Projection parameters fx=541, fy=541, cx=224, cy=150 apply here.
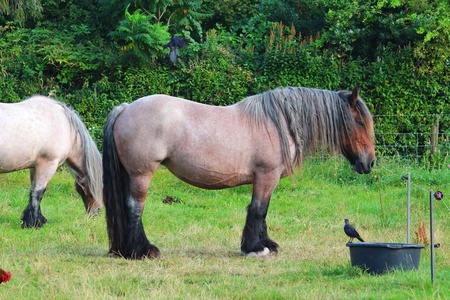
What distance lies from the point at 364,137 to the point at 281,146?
35.8 inches

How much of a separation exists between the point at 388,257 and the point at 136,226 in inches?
94.9

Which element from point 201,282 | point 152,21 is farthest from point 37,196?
point 152,21

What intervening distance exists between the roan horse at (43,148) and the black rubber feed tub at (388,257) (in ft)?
14.2

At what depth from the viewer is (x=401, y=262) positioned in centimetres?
438

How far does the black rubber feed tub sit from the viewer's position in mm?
4375

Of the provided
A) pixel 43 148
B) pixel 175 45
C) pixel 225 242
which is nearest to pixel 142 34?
pixel 175 45

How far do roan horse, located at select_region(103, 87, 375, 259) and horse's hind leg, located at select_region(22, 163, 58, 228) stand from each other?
2138mm

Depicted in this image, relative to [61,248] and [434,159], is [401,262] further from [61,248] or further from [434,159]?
[434,159]

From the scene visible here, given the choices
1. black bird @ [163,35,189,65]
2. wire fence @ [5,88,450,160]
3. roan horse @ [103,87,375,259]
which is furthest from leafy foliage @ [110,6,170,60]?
roan horse @ [103,87,375,259]

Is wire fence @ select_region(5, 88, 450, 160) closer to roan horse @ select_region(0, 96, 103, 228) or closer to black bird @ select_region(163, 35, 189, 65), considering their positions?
black bird @ select_region(163, 35, 189, 65)

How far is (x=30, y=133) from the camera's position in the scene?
699 centimetres

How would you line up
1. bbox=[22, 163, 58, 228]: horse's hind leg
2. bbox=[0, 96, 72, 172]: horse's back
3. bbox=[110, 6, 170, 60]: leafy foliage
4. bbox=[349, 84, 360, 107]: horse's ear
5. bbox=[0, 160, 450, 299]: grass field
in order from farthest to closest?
bbox=[110, 6, 170, 60]: leafy foliage
bbox=[22, 163, 58, 228]: horse's hind leg
bbox=[0, 96, 72, 172]: horse's back
bbox=[349, 84, 360, 107]: horse's ear
bbox=[0, 160, 450, 299]: grass field

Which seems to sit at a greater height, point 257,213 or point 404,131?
point 257,213

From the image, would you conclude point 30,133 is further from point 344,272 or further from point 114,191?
point 344,272
